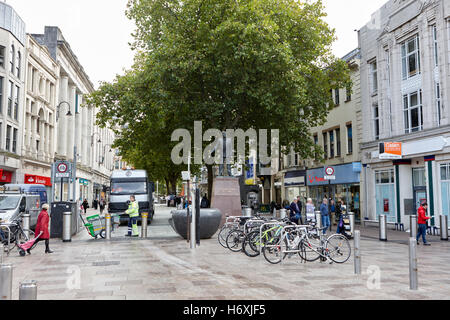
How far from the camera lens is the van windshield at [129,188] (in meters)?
25.7

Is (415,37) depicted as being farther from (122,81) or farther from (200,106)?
(122,81)

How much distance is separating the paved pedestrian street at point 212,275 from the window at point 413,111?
361 inches

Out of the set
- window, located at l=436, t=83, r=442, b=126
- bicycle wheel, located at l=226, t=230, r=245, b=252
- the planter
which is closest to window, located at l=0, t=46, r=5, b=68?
the planter

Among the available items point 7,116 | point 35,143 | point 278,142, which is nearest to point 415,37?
point 278,142

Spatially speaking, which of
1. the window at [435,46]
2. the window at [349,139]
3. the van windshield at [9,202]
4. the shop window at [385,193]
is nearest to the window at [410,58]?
the window at [435,46]

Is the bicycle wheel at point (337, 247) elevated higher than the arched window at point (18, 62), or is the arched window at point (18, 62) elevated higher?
the arched window at point (18, 62)

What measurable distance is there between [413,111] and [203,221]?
41.7 ft

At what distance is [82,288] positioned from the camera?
774cm

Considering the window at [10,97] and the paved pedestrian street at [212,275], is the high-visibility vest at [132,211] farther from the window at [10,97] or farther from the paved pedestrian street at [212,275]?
the window at [10,97]

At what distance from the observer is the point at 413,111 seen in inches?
862

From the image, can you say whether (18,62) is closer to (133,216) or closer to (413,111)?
(133,216)

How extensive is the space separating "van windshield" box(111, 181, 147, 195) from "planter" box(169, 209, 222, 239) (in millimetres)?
9624

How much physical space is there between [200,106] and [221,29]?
190 inches

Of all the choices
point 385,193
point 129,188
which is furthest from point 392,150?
point 129,188
